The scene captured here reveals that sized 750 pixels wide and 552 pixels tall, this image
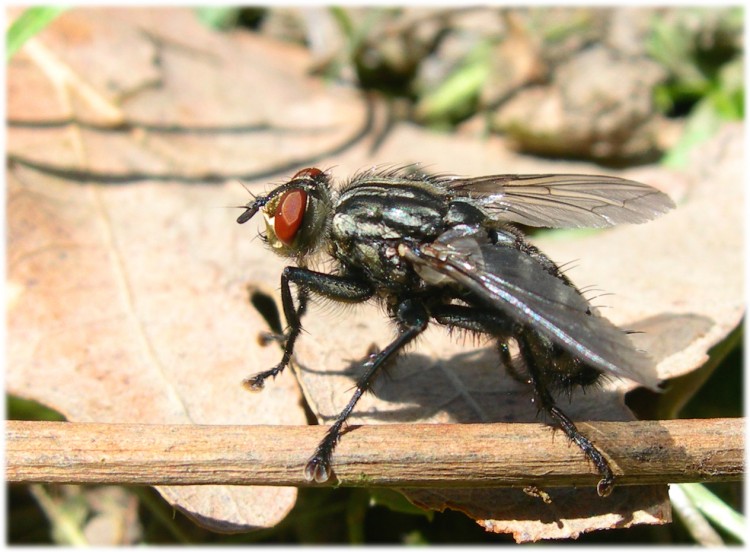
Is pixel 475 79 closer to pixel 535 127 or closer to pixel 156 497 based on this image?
pixel 535 127

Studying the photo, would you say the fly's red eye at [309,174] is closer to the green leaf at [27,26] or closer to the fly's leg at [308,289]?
the fly's leg at [308,289]

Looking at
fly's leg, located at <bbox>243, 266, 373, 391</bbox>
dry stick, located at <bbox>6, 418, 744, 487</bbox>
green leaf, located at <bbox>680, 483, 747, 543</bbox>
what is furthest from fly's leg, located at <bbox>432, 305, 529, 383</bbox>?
green leaf, located at <bbox>680, 483, 747, 543</bbox>

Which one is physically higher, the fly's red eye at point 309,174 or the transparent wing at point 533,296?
the fly's red eye at point 309,174

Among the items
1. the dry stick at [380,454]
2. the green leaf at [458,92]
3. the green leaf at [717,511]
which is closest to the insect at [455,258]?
the dry stick at [380,454]

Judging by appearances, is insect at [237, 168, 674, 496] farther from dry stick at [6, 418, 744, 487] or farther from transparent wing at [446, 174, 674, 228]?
dry stick at [6, 418, 744, 487]

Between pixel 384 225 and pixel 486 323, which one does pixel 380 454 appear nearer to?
pixel 486 323

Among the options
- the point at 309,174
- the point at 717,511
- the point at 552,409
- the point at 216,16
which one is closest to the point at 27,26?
the point at 309,174

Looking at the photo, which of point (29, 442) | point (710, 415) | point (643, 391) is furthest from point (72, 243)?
point (710, 415)
